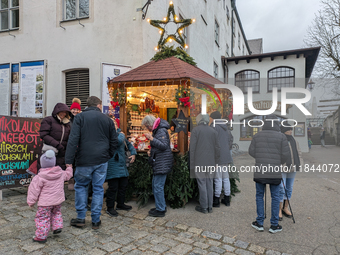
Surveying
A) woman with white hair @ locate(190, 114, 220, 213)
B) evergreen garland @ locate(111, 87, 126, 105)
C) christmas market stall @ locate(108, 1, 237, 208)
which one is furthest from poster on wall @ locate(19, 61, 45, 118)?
woman with white hair @ locate(190, 114, 220, 213)

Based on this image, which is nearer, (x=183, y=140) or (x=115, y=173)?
(x=115, y=173)

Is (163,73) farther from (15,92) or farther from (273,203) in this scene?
(15,92)

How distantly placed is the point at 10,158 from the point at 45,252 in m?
Answer: 3.22

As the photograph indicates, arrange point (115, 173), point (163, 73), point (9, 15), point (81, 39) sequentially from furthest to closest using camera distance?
point (9, 15) < point (81, 39) < point (163, 73) < point (115, 173)

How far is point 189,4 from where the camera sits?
40.0 feet

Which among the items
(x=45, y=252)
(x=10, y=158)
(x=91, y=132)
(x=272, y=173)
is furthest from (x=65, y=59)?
(x=272, y=173)

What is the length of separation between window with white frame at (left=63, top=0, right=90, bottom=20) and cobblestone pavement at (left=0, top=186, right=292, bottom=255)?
6961mm

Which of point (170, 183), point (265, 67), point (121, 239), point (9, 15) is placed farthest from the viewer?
point (265, 67)

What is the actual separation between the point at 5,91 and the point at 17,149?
184 inches

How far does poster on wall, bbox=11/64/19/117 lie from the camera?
9102mm

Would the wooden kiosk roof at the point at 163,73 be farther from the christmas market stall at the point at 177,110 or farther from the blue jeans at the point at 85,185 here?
the blue jeans at the point at 85,185

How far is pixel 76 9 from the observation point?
895 cm

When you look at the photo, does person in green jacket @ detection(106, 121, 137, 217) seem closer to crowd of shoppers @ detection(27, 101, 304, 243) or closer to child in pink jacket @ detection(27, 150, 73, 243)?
crowd of shoppers @ detection(27, 101, 304, 243)

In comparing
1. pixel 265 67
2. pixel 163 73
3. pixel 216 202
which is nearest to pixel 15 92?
pixel 163 73
